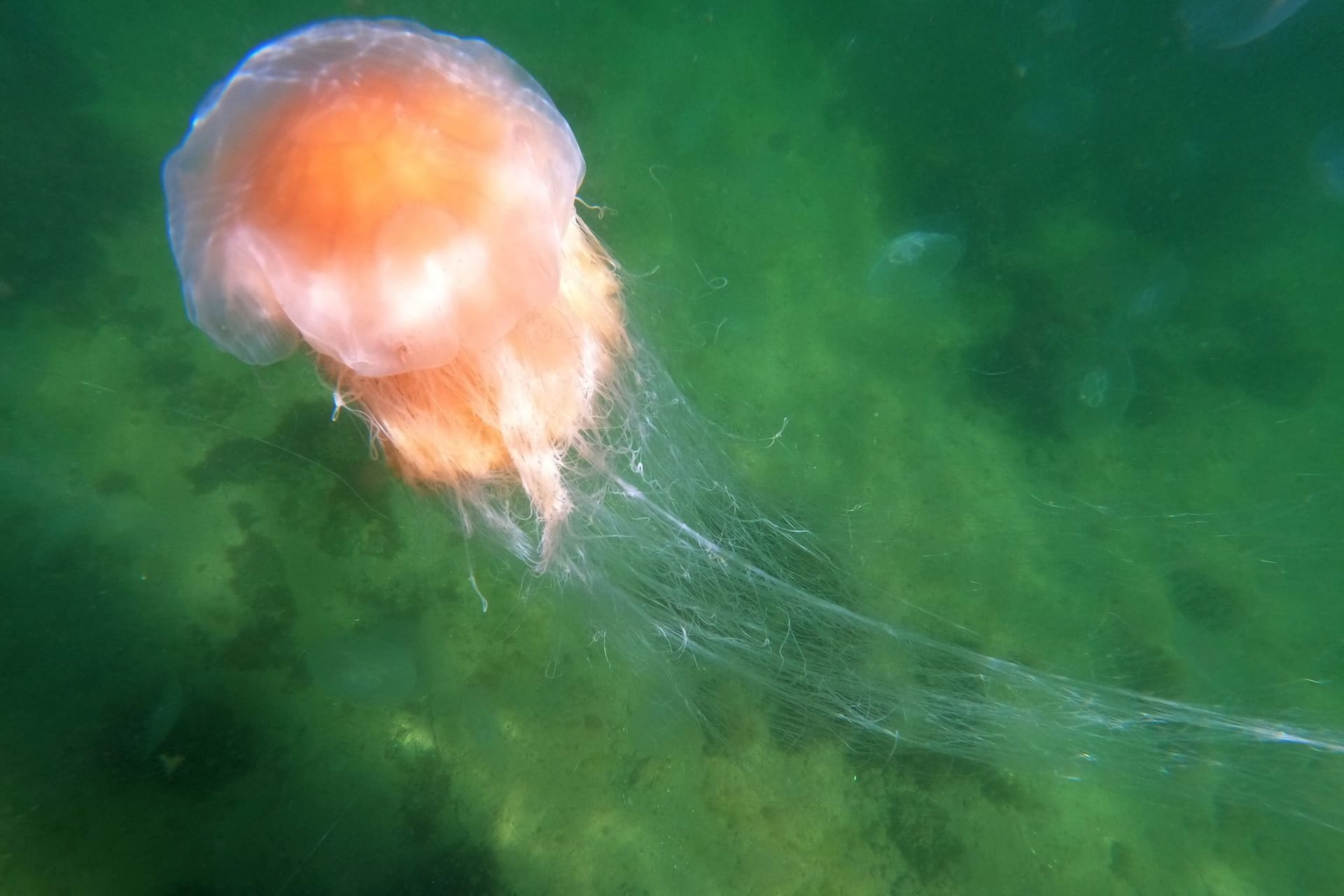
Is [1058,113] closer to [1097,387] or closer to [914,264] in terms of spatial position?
[914,264]

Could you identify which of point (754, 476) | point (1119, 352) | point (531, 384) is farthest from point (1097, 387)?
point (531, 384)

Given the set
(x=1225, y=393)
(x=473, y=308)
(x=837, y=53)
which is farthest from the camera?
(x=837, y=53)

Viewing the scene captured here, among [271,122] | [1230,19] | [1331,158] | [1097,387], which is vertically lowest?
[1097,387]

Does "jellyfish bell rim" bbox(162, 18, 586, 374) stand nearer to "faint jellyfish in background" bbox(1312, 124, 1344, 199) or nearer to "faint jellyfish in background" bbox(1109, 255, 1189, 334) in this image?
"faint jellyfish in background" bbox(1109, 255, 1189, 334)

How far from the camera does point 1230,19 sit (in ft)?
15.4

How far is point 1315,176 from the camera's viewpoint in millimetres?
4238

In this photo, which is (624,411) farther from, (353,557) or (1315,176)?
(1315,176)

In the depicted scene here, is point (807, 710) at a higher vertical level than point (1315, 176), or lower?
lower

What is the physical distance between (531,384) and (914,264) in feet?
7.85

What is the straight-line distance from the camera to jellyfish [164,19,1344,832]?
6.72 feet

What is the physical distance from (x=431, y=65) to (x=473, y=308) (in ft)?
2.86

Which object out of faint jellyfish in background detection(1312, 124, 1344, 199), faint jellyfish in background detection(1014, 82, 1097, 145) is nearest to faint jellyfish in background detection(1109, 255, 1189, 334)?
faint jellyfish in background detection(1014, 82, 1097, 145)

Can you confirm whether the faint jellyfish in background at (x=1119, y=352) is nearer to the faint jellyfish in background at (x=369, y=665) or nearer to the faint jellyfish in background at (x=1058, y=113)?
the faint jellyfish in background at (x=1058, y=113)

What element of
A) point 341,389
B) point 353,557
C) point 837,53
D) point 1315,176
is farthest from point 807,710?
point 1315,176
